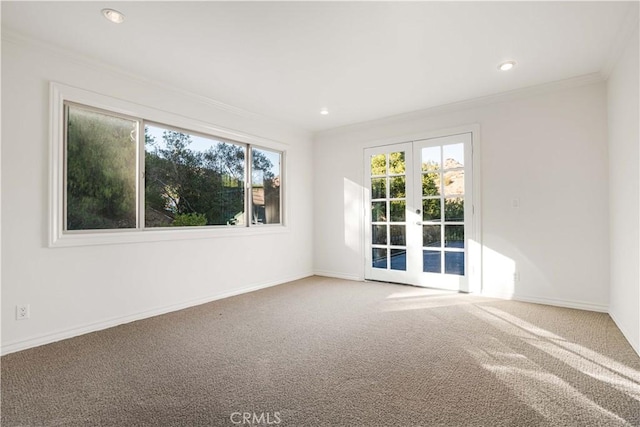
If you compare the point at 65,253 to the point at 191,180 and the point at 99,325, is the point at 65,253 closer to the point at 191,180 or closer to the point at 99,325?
the point at 99,325

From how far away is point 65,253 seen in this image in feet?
9.11

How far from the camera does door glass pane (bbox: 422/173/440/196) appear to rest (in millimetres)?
4372

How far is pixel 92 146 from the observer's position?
303cm

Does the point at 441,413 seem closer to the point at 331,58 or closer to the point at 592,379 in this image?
the point at 592,379

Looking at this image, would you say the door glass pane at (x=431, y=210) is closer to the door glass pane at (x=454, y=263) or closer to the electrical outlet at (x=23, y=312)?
the door glass pane at (x=454, y=263)

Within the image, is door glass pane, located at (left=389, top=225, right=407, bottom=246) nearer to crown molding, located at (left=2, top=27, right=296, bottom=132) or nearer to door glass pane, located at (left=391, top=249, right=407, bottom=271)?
door glass pane, located at (left=391, top=249, right=407, bottom=271)

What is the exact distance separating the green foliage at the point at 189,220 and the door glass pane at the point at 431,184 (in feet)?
9.80

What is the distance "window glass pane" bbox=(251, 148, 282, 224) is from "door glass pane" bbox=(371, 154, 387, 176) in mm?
1481

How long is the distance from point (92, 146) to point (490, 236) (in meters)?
4.49

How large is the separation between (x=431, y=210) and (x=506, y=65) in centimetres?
195

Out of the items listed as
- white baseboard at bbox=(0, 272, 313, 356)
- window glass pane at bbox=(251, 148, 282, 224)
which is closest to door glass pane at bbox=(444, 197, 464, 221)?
window glass pane at bbox=(251, 148, 282, 224)

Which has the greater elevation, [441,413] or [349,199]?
[349,199]

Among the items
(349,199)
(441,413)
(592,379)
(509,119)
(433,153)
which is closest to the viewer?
(441,413)

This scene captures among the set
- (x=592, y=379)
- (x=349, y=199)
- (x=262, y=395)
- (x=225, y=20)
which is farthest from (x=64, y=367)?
(x=349, y=199)
